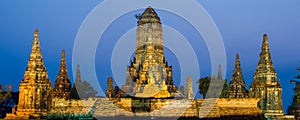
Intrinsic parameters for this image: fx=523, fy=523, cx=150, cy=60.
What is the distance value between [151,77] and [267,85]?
631 inches

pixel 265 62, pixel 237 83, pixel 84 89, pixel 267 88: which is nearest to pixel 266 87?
pixel 267 88

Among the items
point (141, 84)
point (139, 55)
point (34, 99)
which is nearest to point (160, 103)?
point (34, 99)

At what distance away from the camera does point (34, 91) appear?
120ft

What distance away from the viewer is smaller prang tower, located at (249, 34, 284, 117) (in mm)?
38156

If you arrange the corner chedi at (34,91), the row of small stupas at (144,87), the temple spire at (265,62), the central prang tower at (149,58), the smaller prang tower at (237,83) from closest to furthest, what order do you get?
the corner chedi at (34,91), the row of small stupas at (144,87), the temple spire at (265,62), the smaller prang tower at (237,83), the central prang tower at (149,58)

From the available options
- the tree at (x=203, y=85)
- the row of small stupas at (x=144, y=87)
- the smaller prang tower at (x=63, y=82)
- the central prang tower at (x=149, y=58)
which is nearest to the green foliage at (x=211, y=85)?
the tree at (x=203, y=85)

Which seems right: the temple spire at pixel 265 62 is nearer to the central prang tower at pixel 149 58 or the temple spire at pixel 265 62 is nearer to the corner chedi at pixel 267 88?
the corner chedi at pixel 267 88

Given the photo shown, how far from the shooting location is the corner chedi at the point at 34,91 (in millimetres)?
35500

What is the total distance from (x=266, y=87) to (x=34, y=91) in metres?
17.0

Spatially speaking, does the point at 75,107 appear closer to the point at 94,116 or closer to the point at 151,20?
the point at 94,116

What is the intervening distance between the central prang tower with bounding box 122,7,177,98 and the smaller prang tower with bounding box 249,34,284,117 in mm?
13769

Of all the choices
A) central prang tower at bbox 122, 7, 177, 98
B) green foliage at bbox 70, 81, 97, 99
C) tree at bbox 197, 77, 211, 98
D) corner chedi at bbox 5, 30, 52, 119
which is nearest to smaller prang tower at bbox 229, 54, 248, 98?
tree at bbox 197, 77, 211, 98

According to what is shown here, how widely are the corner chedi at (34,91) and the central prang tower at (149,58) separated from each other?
14.2 meters

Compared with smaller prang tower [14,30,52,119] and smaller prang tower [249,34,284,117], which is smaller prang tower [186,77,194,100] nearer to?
Answer: smaller prang tower [249,34,284,117]
